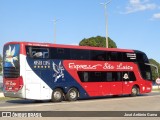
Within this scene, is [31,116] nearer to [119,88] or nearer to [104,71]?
[104,71]

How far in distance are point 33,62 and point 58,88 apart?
297 cm

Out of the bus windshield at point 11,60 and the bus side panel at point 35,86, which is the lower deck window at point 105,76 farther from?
the bus windshield at point 11,60

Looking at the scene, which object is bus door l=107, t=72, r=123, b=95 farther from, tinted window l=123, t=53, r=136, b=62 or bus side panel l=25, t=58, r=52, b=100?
bus side panel l=25, t=58, r=52, b=100

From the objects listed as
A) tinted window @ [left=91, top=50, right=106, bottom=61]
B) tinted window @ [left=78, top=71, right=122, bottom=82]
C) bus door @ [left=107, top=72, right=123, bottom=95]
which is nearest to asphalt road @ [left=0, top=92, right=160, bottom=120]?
tinted window @ [left=78, top=71, right=122, bottom=82]

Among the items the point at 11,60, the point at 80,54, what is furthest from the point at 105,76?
the point at 11,60

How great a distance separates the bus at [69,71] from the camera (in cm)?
2309

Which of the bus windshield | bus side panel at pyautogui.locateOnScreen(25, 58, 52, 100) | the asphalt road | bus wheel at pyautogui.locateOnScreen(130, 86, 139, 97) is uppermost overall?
the bus windshield

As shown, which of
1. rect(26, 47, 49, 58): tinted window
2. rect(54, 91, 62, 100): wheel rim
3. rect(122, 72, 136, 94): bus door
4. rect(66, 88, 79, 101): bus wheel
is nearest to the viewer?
rect(26, 47, 49, 58): tinted window

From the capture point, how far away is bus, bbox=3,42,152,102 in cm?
2309

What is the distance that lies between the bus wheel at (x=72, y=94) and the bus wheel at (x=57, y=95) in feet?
1.61

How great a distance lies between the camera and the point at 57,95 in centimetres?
2503

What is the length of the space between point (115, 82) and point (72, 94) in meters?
4.65

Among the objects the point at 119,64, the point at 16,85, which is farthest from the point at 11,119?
the point at 119,64

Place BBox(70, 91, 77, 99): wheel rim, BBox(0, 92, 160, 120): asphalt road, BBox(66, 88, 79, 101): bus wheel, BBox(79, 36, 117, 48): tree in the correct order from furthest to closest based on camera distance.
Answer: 1. BBox(79, 36, 117, 48): tree
2. BBox(70, 91, 77, 99): wheel rim
3. BBox(66, 88, 79, 101): bus wheel
4. BBox(0, 92, 160, 120): asphalt road
